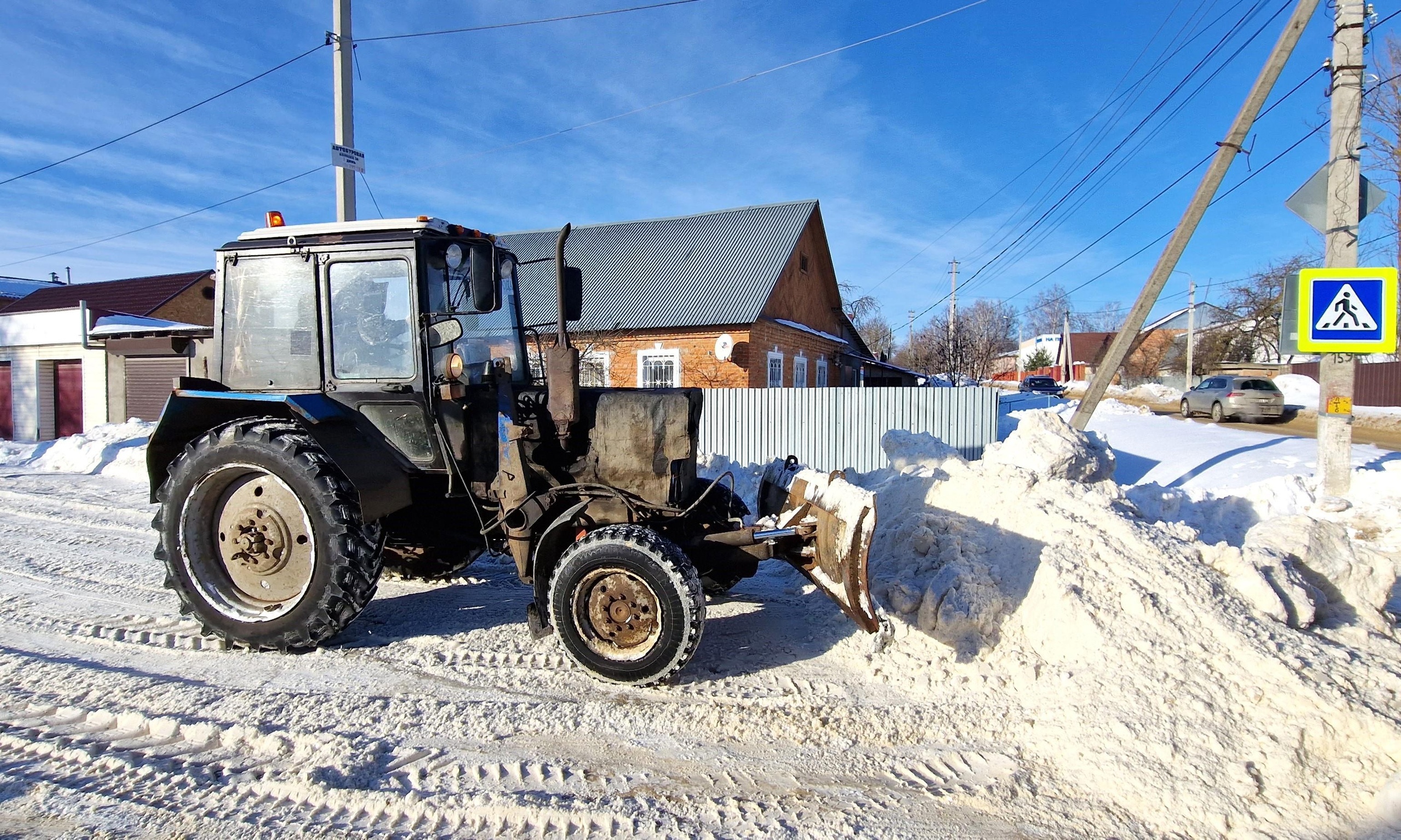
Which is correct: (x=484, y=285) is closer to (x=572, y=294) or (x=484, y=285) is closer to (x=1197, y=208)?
(x=572, y=294)

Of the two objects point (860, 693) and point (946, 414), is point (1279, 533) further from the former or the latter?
point (946, 414)

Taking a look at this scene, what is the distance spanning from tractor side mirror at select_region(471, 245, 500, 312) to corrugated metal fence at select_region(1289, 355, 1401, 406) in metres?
30.7

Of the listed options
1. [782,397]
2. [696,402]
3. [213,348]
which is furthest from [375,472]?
[782,397]

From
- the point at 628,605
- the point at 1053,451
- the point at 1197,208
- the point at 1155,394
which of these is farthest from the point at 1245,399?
the point at 628,605

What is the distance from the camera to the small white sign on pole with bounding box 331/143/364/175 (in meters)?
8.86

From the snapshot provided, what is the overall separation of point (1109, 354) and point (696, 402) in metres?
7.59

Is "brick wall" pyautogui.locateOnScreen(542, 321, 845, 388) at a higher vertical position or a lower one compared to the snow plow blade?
higher

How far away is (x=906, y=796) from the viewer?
2979 millimetres

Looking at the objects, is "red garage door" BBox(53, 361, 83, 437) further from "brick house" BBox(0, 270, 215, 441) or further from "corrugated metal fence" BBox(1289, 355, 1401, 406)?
"corrugated metal fence" BBox(1289, 355, 1401, 406)

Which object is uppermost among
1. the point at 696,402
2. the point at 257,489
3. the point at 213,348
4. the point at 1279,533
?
the point at 213,348

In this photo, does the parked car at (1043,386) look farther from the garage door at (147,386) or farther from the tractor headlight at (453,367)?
the tractor headlight at (453,367)

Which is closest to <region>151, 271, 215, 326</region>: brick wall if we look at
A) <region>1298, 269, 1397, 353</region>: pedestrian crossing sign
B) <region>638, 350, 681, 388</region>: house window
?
<region>638, 350, 681, 388</region>: house window

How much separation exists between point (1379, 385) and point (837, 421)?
2609 cm

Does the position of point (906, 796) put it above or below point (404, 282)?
below
